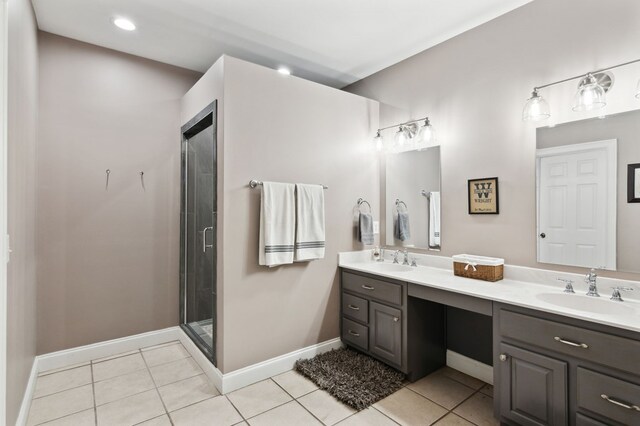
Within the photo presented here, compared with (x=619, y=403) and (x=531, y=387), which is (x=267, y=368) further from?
(x=619, y=403)

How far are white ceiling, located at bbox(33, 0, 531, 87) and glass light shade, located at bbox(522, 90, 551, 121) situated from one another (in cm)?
72

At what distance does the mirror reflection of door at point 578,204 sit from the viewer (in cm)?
194

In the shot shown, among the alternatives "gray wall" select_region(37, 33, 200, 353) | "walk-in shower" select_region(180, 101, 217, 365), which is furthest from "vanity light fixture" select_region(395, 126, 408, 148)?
"gray wall" select_region(37, 33, 200, 353)

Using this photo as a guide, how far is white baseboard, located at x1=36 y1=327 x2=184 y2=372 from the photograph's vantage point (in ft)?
8.79

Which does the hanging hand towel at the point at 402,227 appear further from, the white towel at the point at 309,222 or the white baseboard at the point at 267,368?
the white baseboard at the point at 267,368

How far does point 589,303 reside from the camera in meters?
1.90

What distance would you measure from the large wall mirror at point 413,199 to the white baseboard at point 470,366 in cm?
90

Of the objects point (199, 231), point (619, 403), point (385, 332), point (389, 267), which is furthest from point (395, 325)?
point (199, 231)

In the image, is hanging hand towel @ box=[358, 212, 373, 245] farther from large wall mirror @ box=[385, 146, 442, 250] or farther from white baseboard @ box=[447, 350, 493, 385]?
white baseboard @ box=[447, 350, 493, 385]

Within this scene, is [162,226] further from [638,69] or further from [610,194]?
[638,69]

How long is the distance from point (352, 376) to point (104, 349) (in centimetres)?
221

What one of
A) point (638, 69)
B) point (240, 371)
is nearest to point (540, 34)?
point (638, 69)

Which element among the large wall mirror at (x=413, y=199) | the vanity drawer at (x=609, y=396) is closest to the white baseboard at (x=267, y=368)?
the large wall mirror at (x=413, y=199)

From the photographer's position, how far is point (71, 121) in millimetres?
2768
